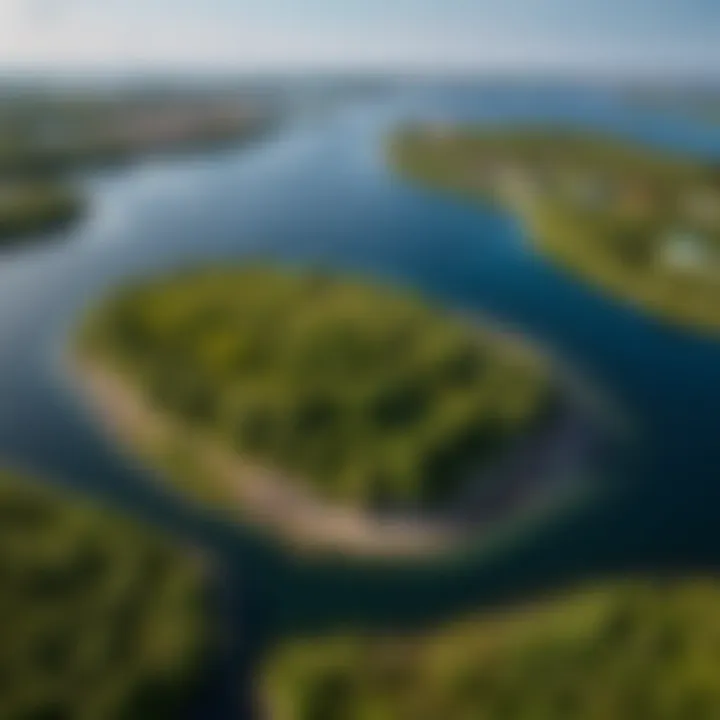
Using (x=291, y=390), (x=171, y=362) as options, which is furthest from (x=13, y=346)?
(x=291, y=390)

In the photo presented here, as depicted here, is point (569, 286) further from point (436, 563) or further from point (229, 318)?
point (436, 563)

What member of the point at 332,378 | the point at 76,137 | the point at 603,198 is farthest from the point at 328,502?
the point at 76,137

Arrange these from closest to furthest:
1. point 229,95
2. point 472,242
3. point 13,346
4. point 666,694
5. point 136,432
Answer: point 666,694, point 136,432, point 13,346, point 472,242, point 229,95

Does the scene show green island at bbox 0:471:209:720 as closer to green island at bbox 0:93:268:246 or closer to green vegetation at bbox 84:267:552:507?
green vegetation at bbox 84:267:552:507

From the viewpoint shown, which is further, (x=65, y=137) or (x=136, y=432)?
(x=65, y=137)

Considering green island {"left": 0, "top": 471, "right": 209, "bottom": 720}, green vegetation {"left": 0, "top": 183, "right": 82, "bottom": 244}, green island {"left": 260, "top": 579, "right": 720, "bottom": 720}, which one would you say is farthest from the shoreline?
green vegetation {"left": 0, "top": 183, "right": 82, "bottom": 244}

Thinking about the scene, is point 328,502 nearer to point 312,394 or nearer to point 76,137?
point 312,394
